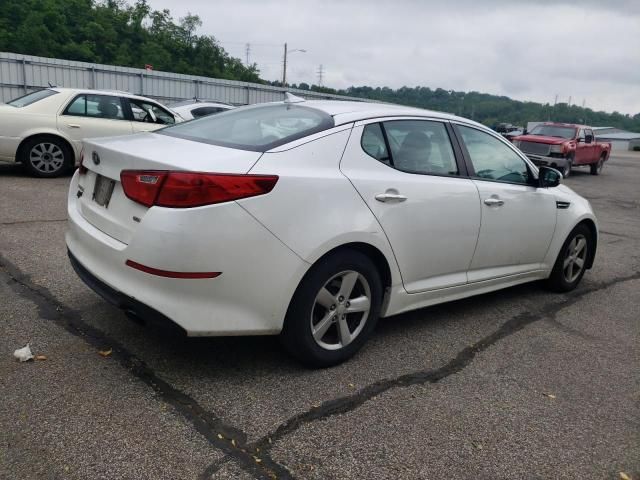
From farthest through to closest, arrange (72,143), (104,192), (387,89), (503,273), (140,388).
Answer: (387,89)
(72,143)
(503,273)
(104,192)
(140,388)

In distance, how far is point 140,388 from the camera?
2988mm

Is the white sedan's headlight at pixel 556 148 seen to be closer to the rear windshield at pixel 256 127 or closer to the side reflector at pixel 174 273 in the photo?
the rear windshield at pixel 256 127

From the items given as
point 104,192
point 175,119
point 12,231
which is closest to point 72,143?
point 175,119

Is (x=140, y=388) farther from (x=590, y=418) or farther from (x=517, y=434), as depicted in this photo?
(x=590, y=418)

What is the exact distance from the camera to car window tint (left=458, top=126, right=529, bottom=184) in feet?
14.3

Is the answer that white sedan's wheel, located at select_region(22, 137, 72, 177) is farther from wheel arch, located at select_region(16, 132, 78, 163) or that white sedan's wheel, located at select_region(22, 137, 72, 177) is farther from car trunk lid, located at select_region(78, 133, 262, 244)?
car trunk lid, located at select_region(78, 133, 262, 244)

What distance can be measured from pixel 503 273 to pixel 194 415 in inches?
112

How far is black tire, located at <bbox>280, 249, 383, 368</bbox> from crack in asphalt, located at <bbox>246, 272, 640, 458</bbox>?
32 cm

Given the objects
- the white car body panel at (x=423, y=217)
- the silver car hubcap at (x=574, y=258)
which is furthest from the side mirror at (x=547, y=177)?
the white car body panel at (x=423, y=217)

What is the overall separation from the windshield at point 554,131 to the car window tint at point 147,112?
14.3 metres

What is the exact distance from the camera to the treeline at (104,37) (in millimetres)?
41250

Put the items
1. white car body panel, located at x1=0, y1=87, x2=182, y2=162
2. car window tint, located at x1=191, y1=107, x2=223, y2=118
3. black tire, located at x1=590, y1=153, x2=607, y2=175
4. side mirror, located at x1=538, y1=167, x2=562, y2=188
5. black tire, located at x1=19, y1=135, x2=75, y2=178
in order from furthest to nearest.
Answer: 1. black tire, located at x1=590, y1=153, x2=607, y2=175
2. car window tint, located at x1=191, y1=107, x2=223, y2=118
3. black tire, located at x1=19, y1=135, x2=75, y2=178
4. white car body panel, located at x1=0, y1=87, x2=182, y2=162
5. side mirror, located at x1=538, y1=167, x2=562, y2=188

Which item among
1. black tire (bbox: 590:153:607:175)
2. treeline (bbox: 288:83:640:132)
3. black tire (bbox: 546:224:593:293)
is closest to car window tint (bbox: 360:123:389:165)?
black tire (bbox: 546:224:593:293)

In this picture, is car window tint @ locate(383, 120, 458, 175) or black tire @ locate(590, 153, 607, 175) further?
black tire @ locate(590, 153, 607, 175)
